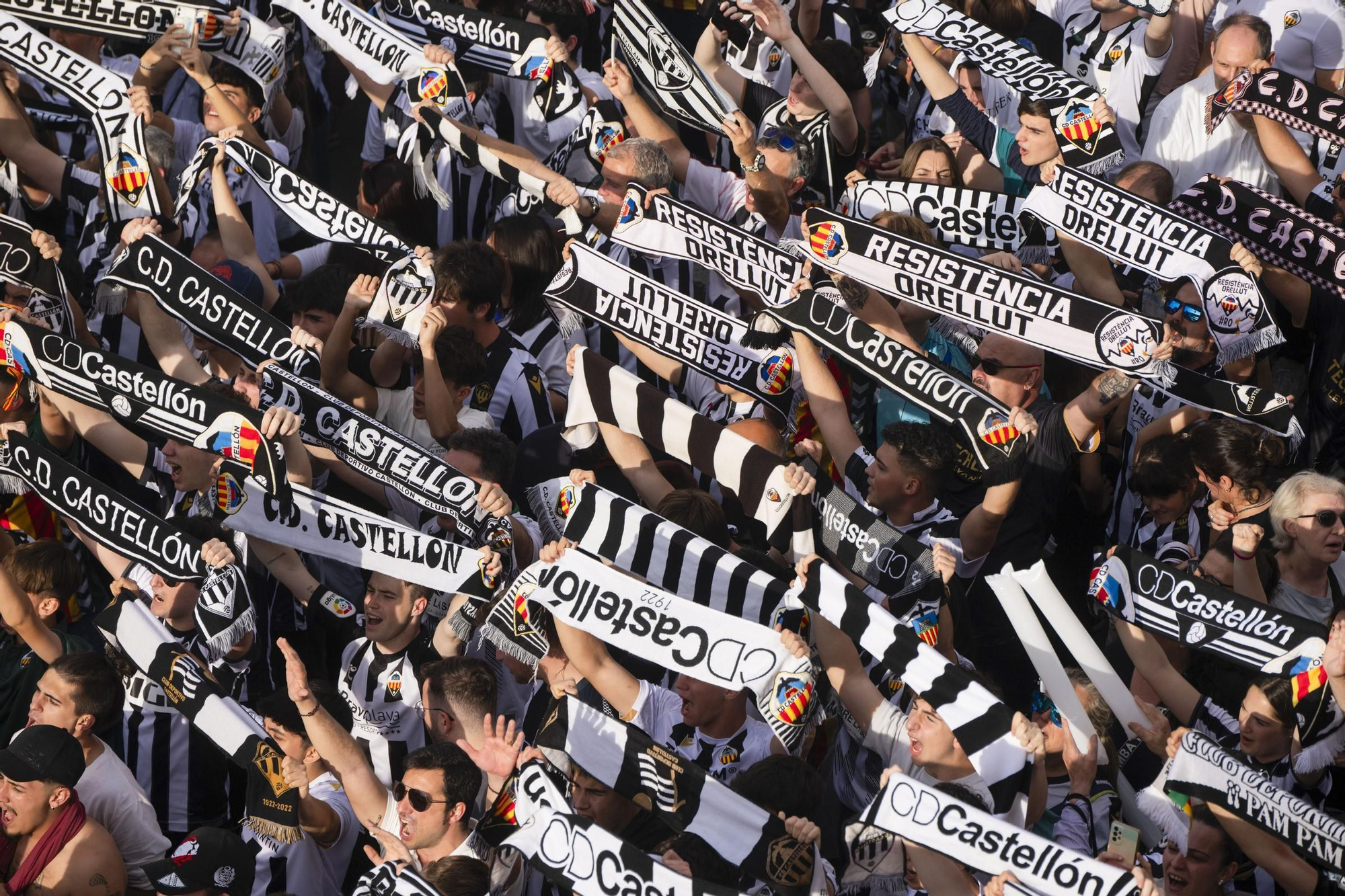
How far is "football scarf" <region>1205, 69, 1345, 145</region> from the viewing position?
613 centimetres

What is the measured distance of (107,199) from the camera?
697 cm

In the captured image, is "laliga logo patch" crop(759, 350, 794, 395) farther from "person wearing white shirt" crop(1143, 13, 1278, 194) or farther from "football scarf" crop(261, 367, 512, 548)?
"person wearing white shirt" crop(1143, 13, 1278, 194)

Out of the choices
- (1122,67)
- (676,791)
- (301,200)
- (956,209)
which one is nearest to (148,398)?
(301,200)

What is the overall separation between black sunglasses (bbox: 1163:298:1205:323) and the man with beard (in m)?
→ 4.10

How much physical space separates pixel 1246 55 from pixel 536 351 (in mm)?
3113

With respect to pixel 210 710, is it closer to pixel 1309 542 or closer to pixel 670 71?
pixel 1309 542

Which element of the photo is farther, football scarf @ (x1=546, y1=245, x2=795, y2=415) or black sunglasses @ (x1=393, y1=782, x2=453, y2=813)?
football scarf @ (x1=546, y1=245, x2=795, y2=415)

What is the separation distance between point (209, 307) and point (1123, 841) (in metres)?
3.79

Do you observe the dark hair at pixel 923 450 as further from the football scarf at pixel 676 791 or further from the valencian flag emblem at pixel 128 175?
the valencian flag emblem at pixel 128 175

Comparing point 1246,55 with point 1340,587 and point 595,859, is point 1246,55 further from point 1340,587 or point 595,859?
point 595,859

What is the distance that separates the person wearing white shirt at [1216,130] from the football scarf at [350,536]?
11.8 feet

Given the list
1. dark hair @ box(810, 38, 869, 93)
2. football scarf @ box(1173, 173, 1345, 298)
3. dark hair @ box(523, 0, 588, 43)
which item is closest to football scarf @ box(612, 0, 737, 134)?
dark hair @ box(523, 0, 588, 43)

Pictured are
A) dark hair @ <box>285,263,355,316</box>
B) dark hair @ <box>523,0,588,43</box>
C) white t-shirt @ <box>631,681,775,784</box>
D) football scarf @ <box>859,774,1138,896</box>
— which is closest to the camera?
football scarf @ <box>859,774,1138,896</box>

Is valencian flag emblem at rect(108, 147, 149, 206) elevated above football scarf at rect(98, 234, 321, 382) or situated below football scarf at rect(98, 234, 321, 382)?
above
